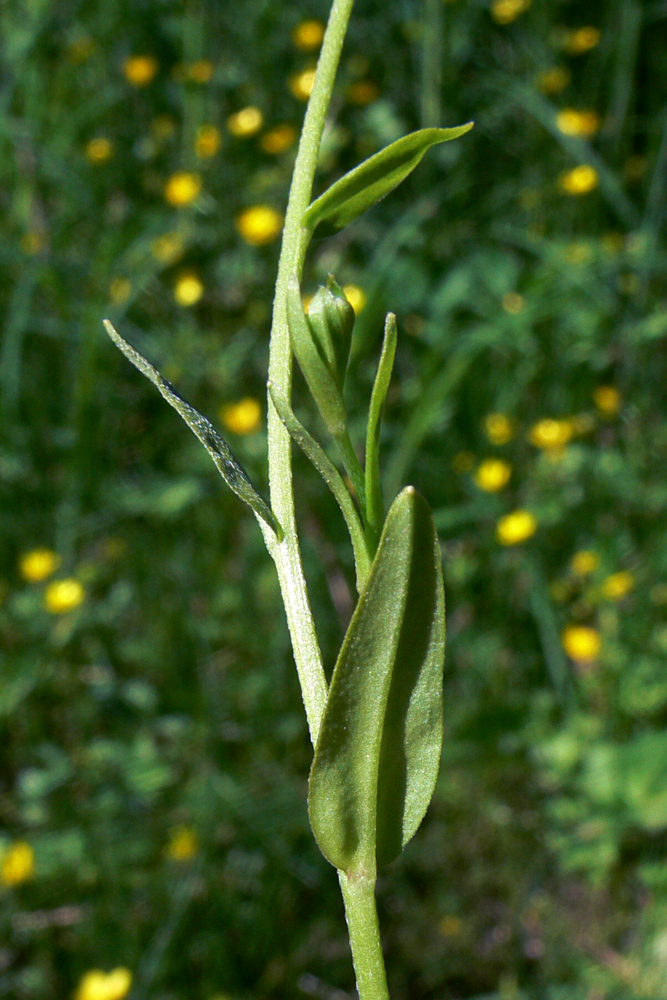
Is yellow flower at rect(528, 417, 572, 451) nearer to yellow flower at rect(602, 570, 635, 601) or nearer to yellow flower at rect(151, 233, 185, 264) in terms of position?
yellow flower at rect(602, 570, 635, 601)

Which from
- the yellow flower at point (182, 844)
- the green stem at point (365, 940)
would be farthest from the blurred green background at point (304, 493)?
the green stem at point (365, 940)

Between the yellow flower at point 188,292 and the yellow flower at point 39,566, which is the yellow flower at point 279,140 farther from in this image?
the yellow flower at point 39,566

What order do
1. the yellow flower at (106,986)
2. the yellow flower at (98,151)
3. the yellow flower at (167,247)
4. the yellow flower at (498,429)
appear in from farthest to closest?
the yellow flower at (98,151)
the yellow flower at (167,247)
the yellow flower at (498,429)
the yellow flower at (106,986)

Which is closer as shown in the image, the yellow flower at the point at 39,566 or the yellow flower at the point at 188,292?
the yellow flower at the point at 39,566

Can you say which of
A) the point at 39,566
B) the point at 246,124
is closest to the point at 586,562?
the point at 39,566

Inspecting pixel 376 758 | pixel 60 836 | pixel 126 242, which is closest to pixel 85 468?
pixel 126 242

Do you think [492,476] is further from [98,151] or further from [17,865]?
[98,151]

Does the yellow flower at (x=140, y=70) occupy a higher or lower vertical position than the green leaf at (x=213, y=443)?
higher
